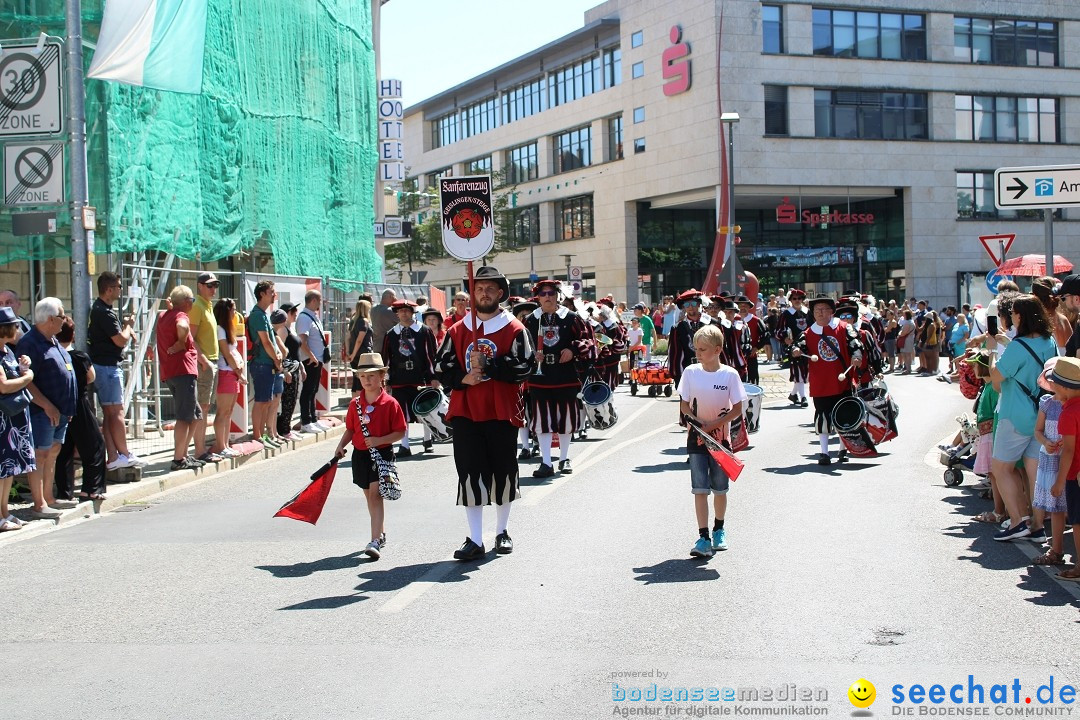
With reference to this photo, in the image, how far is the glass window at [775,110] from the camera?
50.0 metres

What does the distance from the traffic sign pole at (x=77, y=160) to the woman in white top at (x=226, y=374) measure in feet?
5.80

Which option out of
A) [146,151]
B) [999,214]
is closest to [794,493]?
[146,151]

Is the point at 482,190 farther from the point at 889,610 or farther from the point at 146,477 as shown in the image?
the point at 889,610

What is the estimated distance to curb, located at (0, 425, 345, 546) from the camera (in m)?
10.0

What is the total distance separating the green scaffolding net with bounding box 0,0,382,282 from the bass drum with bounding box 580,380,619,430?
6.64m

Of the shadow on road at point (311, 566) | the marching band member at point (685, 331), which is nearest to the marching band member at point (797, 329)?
the marching band member at point (685, 331)

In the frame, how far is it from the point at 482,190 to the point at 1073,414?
778cm

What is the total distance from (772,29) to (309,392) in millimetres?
38945

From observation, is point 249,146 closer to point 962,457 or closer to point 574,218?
point 962,457

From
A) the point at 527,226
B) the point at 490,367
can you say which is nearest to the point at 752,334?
the point at 490,367

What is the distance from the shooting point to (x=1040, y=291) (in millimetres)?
8258

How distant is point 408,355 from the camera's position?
46.4ft

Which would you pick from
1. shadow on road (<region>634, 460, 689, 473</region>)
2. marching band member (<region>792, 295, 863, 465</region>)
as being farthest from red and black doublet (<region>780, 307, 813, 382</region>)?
shadow on road (<region>634, 460, 689, 473</region>)

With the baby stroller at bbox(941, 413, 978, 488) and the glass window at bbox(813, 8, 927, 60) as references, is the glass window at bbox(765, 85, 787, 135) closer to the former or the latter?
the glass window at bbox(813, 8, 927, 60)
